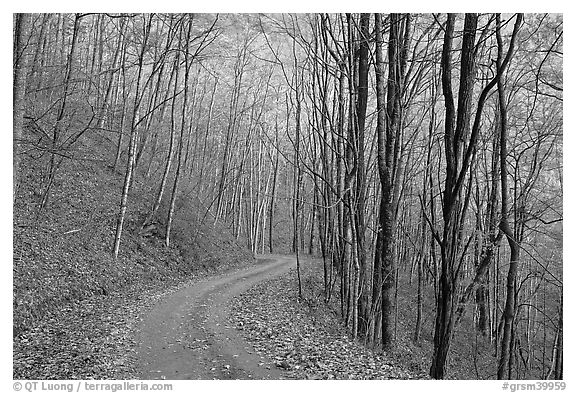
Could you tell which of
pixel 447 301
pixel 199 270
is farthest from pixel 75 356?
pixel 199 270

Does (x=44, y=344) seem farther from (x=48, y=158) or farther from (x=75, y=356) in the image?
(x=48, y=158)

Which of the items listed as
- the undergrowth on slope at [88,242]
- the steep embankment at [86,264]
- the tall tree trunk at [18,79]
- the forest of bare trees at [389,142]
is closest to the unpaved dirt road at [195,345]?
the steep embankment at [86,264]

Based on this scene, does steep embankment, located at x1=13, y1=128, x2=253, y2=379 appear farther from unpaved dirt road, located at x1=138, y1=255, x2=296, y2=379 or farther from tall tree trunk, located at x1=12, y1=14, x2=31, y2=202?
tall tree trunk, located at x1=12, y1=14, x2=31, y2=202

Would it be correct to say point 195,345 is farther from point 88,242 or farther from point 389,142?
point 88,242

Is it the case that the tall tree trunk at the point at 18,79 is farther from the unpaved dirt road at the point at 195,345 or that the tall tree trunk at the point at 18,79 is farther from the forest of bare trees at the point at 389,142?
the unpaved dirt road at the point at 195,345

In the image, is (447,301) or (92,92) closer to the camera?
(447,301)

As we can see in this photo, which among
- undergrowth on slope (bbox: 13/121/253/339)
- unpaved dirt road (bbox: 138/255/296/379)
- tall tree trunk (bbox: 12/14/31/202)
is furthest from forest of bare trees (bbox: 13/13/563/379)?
unpaved dirt road (bbox: 138/255/296/379)

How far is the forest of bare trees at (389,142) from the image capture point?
483 cm

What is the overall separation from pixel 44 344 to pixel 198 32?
38.1 ft

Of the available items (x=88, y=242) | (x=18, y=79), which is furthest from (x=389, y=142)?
(x=88, y=242)

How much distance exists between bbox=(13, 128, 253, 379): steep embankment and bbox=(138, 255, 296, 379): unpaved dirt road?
360mm

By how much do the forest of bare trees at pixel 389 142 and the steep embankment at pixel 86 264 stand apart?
33cm

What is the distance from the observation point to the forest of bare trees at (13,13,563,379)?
190 inches

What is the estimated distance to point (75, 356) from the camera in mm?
5055
